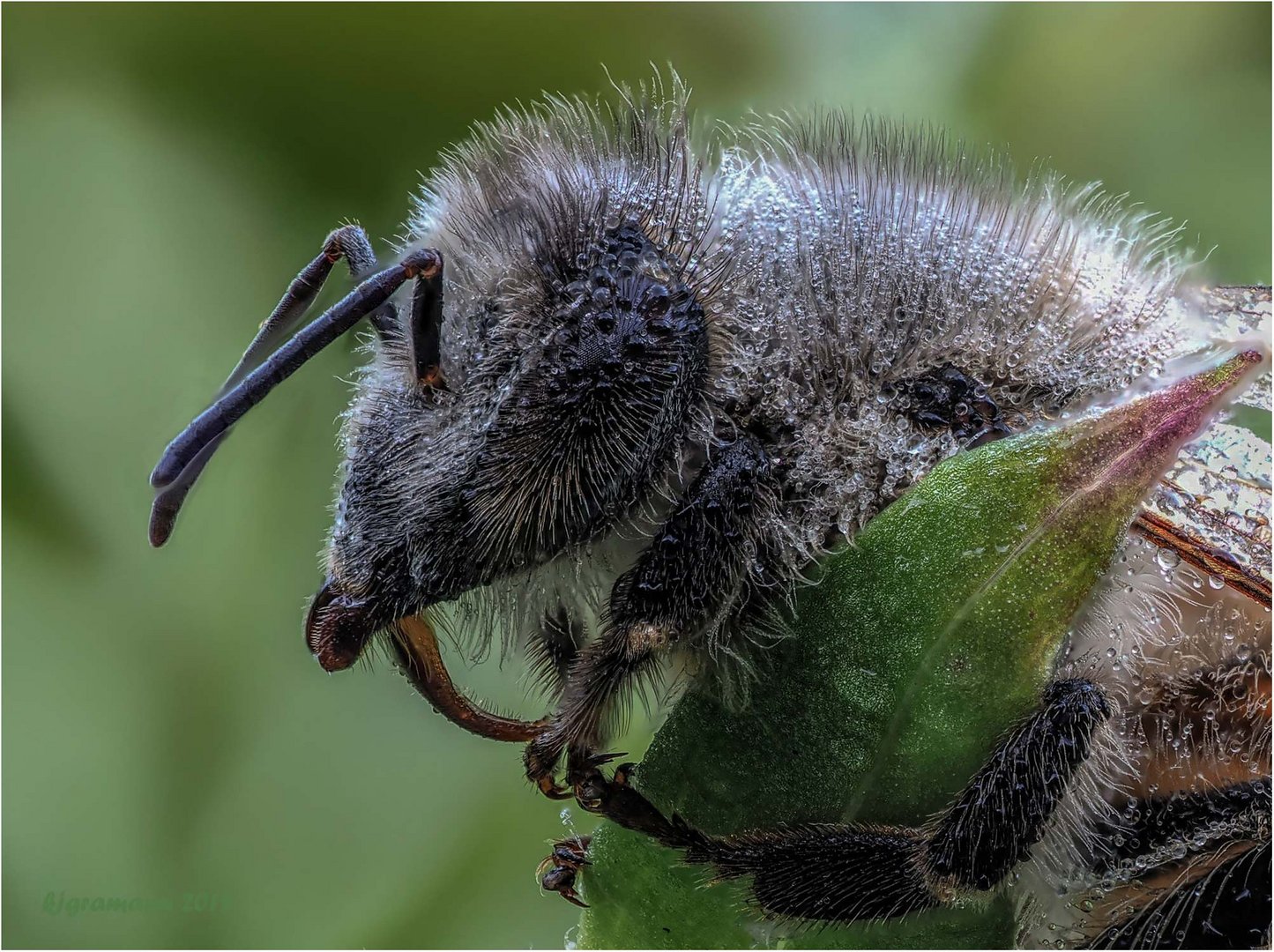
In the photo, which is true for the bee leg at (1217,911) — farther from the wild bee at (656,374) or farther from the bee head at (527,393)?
the bee head at (527,393)

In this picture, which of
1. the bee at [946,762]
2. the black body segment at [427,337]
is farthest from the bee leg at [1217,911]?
the black body segment at [427,337]

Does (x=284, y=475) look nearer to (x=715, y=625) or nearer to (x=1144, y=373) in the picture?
(x=715, y=625)

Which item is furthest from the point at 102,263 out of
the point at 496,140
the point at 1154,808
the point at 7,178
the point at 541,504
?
the point at 1154,808

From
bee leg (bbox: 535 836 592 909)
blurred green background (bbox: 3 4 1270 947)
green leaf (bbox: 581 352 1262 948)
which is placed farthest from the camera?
blurred green background (bbox: 3 4 1270 947)

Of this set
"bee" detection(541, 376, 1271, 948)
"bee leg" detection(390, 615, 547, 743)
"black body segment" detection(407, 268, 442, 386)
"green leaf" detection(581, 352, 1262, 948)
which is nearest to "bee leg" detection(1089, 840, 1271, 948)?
"bee" detection(541, 376, 1271, 948)

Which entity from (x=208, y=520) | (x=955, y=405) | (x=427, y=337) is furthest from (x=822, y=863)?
(x=208, y=520)

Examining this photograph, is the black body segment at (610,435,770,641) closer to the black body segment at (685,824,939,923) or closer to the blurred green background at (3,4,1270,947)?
the black body segment at (685,824,939,923)

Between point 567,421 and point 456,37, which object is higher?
point 456,37

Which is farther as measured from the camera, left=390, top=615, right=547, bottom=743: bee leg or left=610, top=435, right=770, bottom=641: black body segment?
left=390, top=615, right=547, bottom=743: bee leg

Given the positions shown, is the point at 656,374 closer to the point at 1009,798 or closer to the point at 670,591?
the point at 670,591
